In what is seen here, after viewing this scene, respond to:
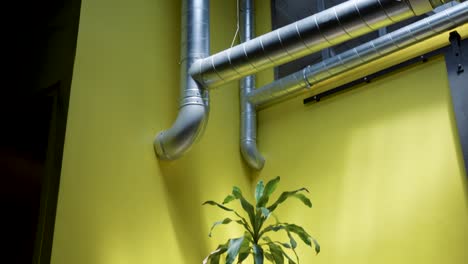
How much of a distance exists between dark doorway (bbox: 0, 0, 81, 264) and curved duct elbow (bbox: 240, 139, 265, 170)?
1.71 m

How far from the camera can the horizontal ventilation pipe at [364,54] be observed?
10.7 feet

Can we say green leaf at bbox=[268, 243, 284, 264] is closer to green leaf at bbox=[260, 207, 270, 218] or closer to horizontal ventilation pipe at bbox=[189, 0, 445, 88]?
green leaf at bbox=[260, 207, 270, 218]

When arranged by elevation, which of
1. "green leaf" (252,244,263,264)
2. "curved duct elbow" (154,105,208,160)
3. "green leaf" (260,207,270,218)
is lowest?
"green leaf" (252,244,263,264)

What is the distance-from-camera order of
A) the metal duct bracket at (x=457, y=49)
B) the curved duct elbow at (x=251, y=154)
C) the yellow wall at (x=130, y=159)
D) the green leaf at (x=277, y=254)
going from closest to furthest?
the yellow wall at (x=130, y=159)
the green leaf at (x=277, y=254)
the metal duct bracket at (x=457, y=49)
the curved duct elbow at (x=251, y=154)

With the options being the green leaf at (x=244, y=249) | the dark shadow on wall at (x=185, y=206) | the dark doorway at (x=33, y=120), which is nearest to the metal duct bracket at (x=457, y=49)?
the green leaf at (x=244, y=249)

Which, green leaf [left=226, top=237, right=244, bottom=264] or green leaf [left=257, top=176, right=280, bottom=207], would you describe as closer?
green leaf [left=226, top=237, right=244, bottom=264]

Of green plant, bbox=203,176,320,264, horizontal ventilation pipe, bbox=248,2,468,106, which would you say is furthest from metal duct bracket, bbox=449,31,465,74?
green plant, bbox=203,176,320,264

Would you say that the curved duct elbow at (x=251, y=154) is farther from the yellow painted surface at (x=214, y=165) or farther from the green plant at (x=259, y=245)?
the green plant at (x=259, y=245)

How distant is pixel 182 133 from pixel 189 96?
0.29 meters

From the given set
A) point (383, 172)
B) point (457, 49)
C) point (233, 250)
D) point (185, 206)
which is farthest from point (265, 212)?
point (457, 49)

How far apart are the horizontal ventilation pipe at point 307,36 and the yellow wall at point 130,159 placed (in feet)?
1.48

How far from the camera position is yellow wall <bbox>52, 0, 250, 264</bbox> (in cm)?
279

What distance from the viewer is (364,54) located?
3.58 meters

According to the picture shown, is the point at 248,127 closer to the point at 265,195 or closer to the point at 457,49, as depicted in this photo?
the point at 265,195
